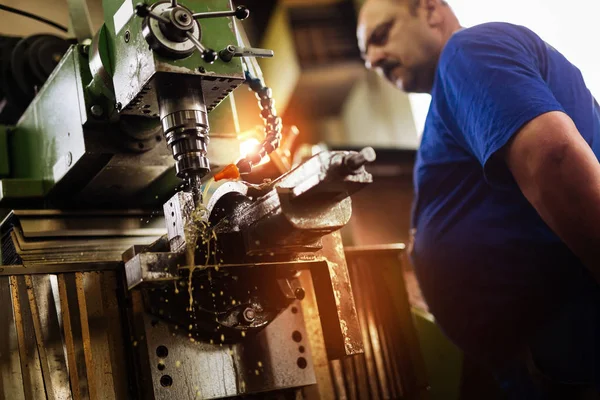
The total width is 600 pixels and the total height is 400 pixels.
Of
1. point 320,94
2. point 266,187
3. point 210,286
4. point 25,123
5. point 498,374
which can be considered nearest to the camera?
point 266,187

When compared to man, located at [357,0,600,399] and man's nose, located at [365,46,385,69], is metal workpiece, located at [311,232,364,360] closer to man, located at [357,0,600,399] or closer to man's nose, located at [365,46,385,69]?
man, located at [357,0,600,399]

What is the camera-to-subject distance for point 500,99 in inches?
51.4

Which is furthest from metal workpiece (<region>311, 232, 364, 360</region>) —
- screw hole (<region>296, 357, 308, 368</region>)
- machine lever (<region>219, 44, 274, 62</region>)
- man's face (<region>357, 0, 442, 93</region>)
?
man's face (<region>357, 0, 442, 93</region>)

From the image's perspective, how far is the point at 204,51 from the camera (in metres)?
0.90

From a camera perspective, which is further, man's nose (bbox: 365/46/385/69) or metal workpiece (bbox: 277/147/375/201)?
man's nose (bbox: 365/46/385/69)

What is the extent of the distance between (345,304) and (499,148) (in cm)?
55

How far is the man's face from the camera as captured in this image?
6.38ft

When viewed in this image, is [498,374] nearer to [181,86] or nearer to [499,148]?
[499,148]

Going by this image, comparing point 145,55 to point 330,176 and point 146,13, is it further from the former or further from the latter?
point 330,176

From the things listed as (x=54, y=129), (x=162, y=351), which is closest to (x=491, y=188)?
(x=162, y=351)

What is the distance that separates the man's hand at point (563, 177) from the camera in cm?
120

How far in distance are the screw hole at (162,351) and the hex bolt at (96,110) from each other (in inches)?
18.5

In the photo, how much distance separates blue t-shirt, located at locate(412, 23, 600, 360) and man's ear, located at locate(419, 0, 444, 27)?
319mm

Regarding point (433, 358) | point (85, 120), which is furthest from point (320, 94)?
point (85, 120)
